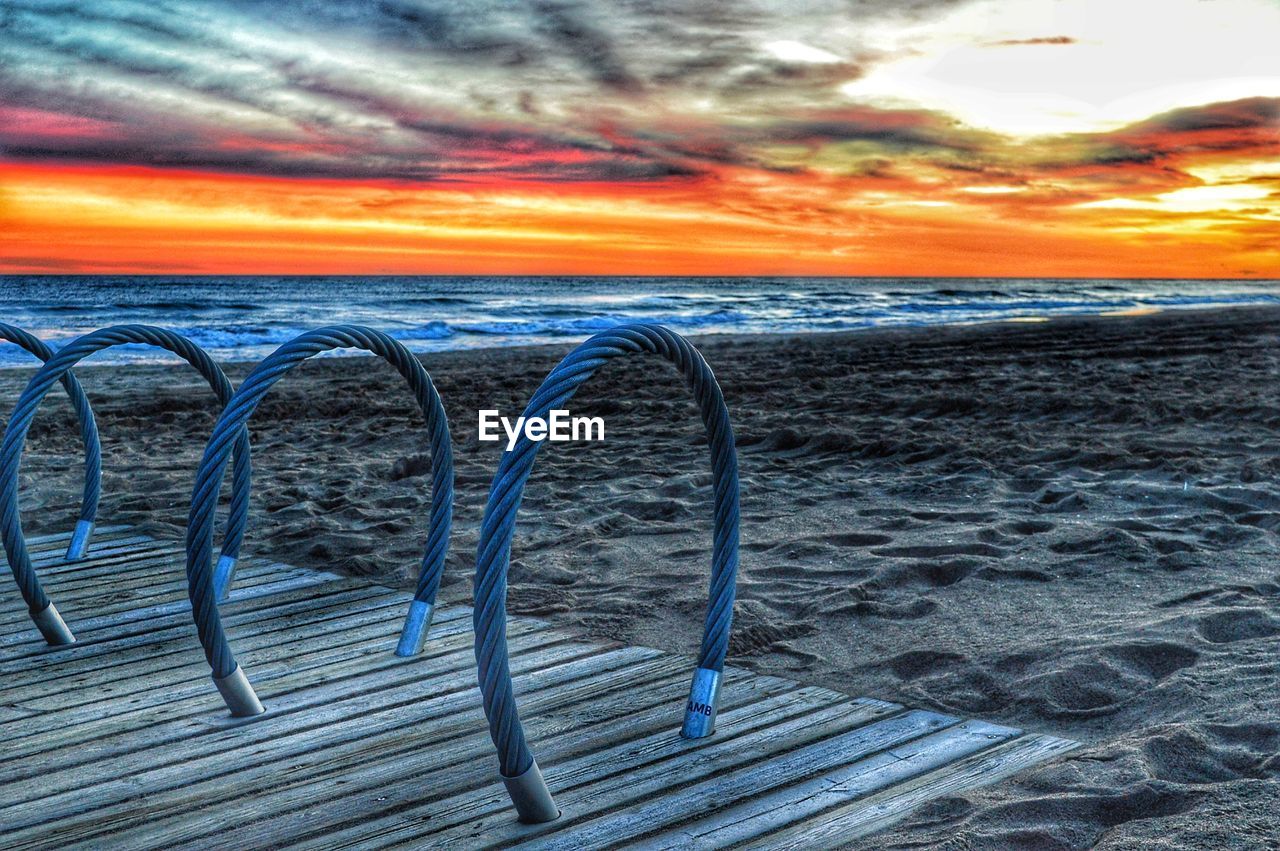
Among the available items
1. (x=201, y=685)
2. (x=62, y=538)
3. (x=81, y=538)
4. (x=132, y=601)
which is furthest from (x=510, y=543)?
(x=62, y=538)

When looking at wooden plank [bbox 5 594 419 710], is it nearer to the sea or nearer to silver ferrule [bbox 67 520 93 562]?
silver ferrule [bbox 67 520 93 562]

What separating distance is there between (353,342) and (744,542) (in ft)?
8.78

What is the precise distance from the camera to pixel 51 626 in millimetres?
3574

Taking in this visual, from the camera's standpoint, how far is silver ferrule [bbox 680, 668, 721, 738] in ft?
9.17

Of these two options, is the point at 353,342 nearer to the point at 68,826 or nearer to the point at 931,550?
the point at 68,826

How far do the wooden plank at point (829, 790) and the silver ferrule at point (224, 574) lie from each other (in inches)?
93.1

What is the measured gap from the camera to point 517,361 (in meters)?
15.8

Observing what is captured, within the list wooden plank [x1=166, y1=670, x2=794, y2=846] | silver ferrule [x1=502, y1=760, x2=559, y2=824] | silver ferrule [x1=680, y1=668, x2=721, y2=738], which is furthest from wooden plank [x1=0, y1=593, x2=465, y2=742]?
silver ferrule [x1=502, y1=760, x2=559, y2=824]

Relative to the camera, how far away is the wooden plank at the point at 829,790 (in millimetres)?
2291

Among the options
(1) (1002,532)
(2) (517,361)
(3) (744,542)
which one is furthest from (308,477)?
(2) (517,361)

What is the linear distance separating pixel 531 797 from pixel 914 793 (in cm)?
89

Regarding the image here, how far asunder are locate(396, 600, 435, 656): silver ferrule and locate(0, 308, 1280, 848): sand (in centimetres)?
65

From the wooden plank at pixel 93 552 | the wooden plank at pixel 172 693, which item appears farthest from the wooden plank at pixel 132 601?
→ the wooden plank at pixel 172 693

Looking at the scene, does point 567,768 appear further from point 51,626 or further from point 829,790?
point 51,626
